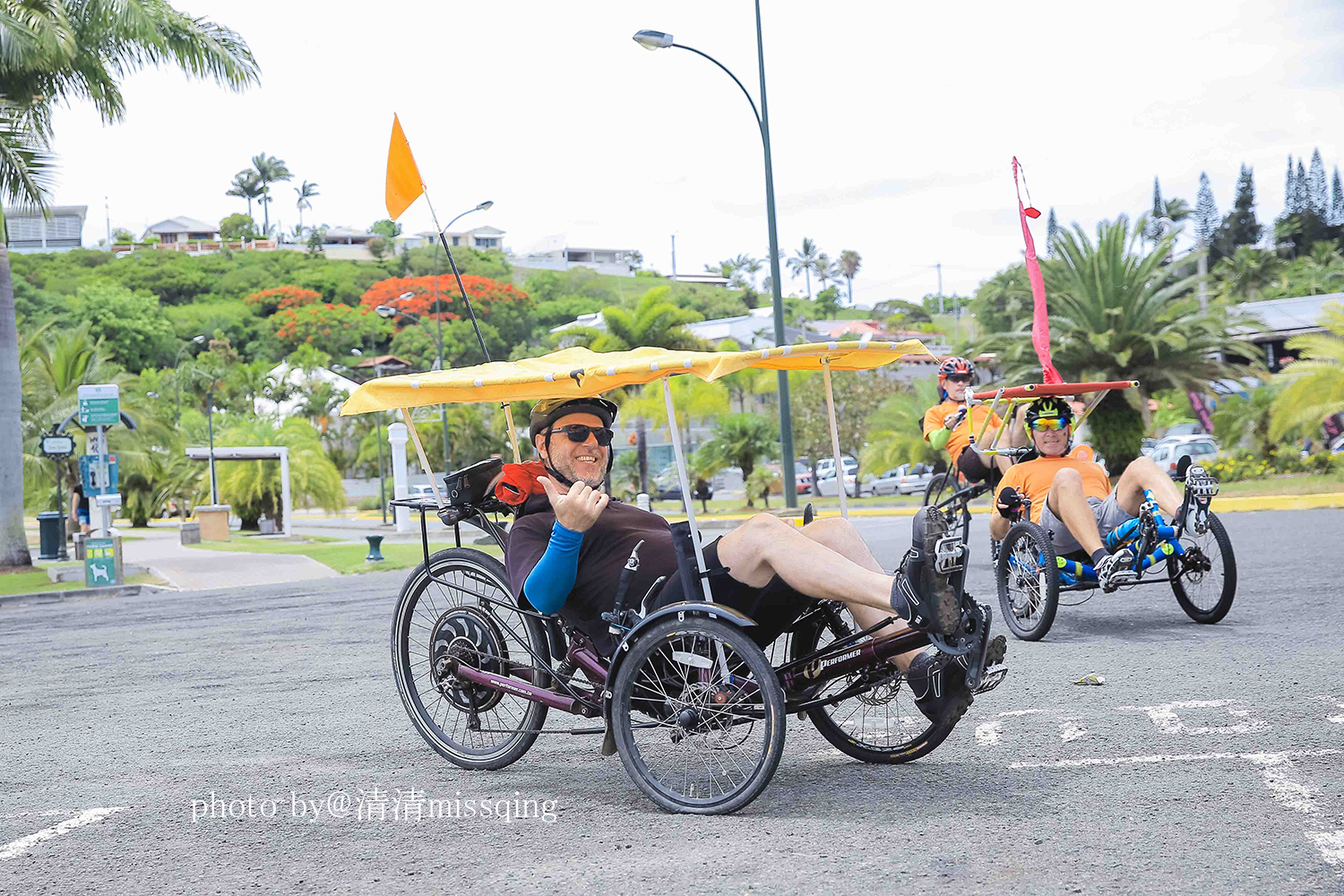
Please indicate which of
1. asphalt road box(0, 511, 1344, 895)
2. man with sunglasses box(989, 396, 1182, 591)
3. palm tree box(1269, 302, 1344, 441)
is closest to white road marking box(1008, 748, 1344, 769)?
asphalt road box(0, 511, 1344, 895)

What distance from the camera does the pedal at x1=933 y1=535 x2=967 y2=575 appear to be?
392 centimetres

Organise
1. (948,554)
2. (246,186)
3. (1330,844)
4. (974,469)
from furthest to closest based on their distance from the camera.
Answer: (246,186), (974,469), (948,554), (1330,844)

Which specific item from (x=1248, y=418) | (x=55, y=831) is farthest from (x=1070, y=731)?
(x=1248, y=418)

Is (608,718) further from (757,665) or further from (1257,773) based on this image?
(1257,773)

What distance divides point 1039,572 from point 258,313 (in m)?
103

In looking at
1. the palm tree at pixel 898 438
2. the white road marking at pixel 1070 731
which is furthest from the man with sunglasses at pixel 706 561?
the palm tree at pixel 898 438

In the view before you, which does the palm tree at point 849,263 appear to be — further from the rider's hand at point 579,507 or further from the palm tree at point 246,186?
the rider's hand at point 579,507

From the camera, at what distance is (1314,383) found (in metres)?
22.9

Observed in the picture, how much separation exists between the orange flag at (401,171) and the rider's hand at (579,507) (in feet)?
6.96

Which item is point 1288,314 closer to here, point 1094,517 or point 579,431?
point 1094,517

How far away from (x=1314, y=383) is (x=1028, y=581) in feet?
58.8

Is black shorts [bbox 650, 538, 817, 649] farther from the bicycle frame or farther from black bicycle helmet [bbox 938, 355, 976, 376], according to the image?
black bicycle helmet [bbox 938, 355, 976, 376]

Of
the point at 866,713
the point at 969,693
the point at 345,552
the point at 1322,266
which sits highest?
the point at 1322,266

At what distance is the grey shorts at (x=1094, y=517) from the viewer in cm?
779
